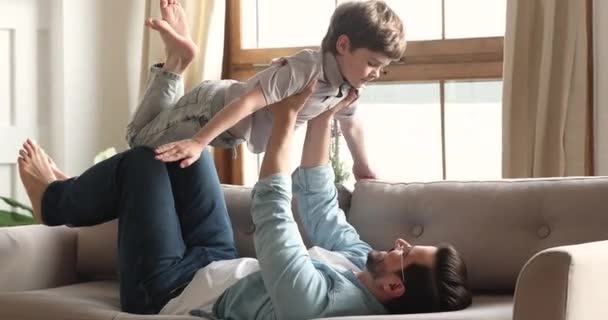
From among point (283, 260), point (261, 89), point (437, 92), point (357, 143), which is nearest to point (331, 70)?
point (261, 89)

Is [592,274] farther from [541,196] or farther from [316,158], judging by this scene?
[316,158]

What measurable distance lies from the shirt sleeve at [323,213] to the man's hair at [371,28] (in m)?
0.39

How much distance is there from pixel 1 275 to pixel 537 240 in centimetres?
143

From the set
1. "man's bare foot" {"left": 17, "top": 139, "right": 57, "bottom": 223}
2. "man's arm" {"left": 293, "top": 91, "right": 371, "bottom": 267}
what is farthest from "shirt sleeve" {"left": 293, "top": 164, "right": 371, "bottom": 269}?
"man's bare foot" {"left": 17, "top": 139, "right": 57, "bottom": 223}

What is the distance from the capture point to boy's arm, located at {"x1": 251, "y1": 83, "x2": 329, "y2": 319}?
89.3 inches

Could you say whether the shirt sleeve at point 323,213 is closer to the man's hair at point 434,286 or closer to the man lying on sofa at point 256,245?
the man lying on sofa at point 256,245

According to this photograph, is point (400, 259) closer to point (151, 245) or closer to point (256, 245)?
point (256, 245)

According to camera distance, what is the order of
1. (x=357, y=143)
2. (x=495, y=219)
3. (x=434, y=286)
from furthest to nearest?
1. (x=357, y=143)
2. (x=495, y=219)
3. (x=434, y=286)

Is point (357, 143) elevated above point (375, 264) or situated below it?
above

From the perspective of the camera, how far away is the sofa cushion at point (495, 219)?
258 cm

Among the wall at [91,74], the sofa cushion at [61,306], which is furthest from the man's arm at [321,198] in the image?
the wall at [91,74]

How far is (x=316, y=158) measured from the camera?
9.39 ft

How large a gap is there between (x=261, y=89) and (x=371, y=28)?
0.30 metres

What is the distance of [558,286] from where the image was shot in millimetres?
1879
